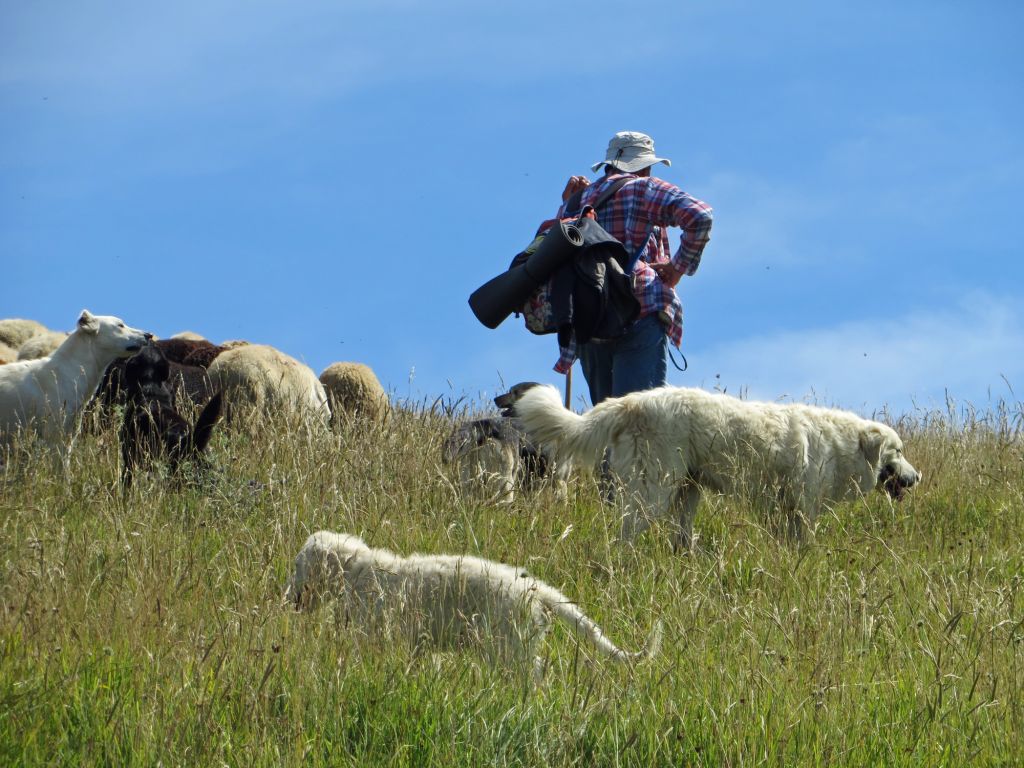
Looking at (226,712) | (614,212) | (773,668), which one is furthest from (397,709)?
(614,212)

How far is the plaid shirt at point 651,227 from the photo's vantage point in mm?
7848

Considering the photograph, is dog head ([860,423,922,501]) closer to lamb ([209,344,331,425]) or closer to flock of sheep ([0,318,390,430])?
flock of sheep ([0,318,390,430])

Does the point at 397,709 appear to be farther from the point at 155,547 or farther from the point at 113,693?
the point at 155,547

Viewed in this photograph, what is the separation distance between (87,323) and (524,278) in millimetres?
4443

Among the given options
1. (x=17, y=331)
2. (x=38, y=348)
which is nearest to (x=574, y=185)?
(x=38, y=348)

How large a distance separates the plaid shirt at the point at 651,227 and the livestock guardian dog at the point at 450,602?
333 centimetres

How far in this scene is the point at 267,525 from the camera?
21.0ft

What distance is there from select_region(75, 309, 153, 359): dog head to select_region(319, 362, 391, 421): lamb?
3.15m

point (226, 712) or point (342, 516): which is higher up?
point (342, 516)

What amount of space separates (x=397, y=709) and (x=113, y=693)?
99cm

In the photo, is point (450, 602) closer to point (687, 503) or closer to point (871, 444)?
point (687, 503)

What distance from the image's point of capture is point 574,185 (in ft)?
28.7

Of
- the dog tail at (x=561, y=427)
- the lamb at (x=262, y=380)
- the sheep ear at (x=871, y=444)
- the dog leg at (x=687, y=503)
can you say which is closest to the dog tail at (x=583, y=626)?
the dog tail at (x=561, y=427)

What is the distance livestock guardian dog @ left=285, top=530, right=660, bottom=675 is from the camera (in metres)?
4.18
